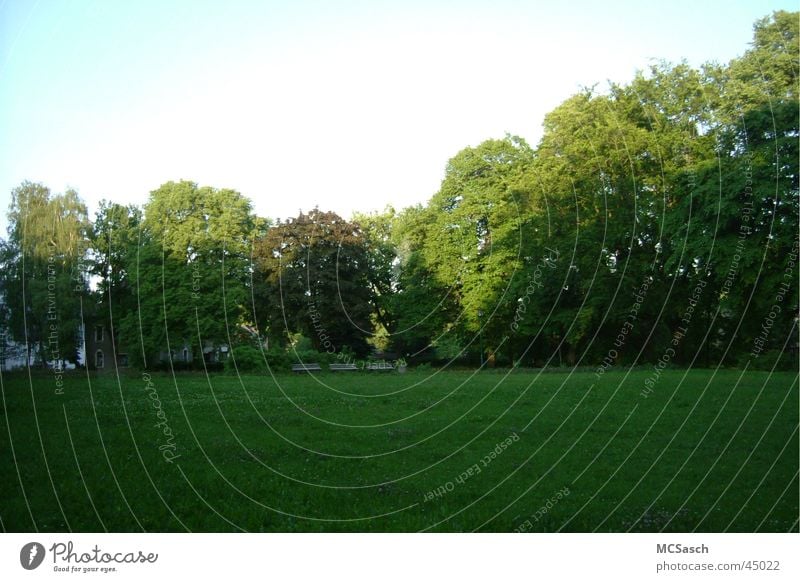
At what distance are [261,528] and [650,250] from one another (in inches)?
434

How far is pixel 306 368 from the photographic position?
1009cm

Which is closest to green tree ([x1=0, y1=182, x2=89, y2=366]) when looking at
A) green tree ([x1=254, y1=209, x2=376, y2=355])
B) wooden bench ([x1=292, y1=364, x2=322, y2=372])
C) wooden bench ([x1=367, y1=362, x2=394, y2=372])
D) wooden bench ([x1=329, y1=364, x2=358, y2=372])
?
green tree ([x1=254, y1=209, x2=376, y2=355])

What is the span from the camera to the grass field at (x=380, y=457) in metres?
6.54

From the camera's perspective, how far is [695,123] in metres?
11.0

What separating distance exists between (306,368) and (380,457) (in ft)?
7.56

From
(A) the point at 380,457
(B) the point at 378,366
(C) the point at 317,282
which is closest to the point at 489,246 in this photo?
A: (B) the point at 378,366
